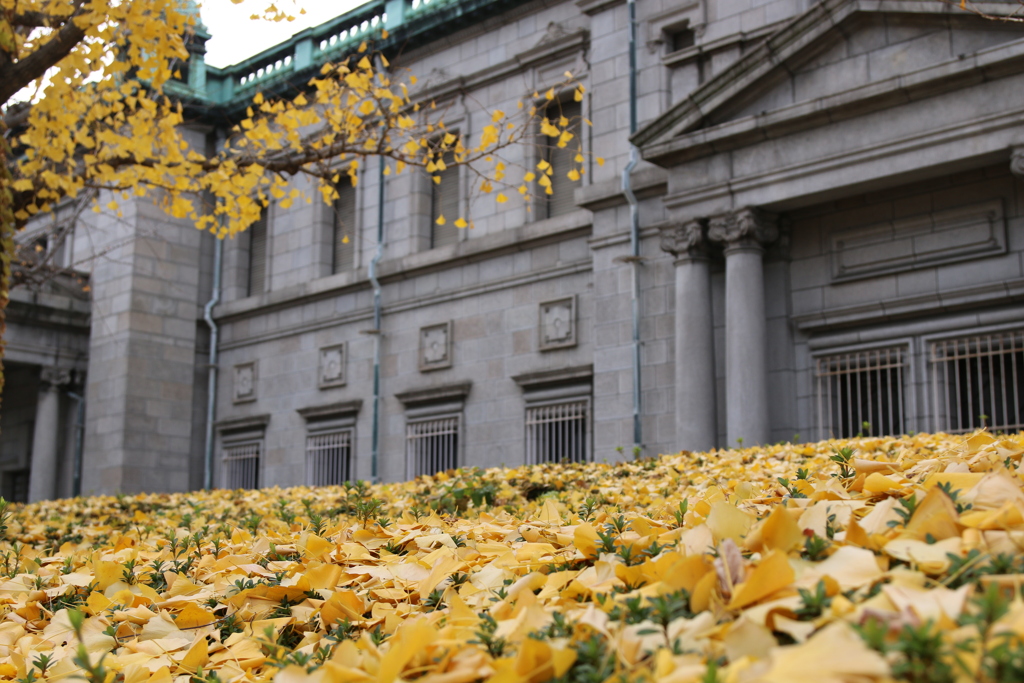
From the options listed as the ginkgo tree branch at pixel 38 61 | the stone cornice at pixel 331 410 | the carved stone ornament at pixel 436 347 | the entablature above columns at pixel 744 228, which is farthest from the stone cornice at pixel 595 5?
the ginkgo tree branch at pixel 38 61

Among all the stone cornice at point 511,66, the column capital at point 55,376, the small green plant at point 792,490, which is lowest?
the small green plant at point 792,490

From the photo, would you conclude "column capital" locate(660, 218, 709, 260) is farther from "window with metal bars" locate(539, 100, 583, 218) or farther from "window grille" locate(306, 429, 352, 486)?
"window grille" locate(306, 429, 352, 486)

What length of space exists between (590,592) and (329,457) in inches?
734

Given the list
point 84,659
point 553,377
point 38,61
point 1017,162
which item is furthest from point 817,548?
point 553,377

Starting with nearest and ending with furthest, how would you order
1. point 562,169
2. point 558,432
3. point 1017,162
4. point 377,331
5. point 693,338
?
point 1017,162, point 693,338, point 558,432, point 562,169, point 377,331

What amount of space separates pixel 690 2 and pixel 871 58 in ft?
12.7

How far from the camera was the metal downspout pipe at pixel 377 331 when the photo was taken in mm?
20125

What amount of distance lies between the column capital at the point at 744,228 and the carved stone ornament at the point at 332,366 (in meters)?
9.47

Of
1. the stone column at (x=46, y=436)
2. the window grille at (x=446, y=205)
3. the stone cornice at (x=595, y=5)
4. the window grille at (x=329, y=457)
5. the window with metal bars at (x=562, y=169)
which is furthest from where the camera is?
the stone column at (x=46, y=436)

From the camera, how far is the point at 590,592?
10.3 feet

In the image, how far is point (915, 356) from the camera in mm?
13430

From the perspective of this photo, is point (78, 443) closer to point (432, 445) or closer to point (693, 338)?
point (432, 445)

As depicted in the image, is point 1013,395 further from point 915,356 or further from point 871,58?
point 871,58

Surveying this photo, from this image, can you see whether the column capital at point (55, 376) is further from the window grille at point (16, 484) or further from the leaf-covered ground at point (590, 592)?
the leaf-covered ground at point (590, 592)
